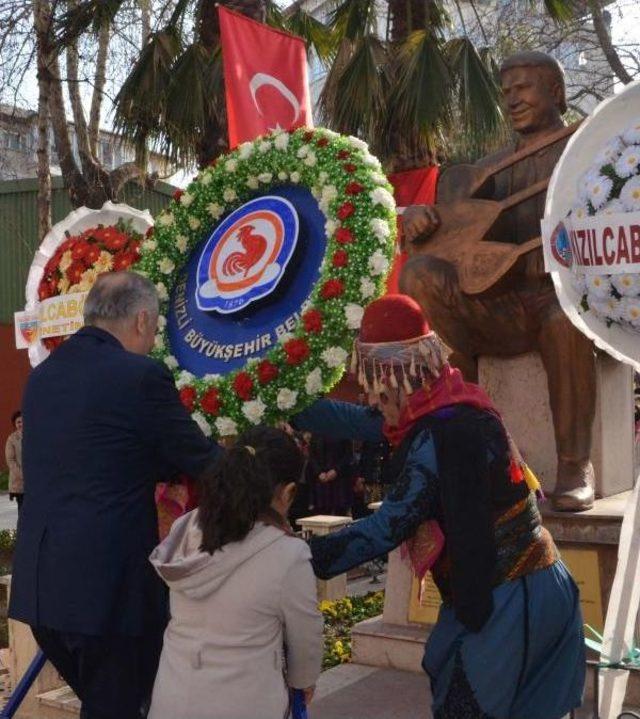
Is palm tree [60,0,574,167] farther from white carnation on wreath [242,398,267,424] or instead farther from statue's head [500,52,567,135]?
white carnation on wreath [242,398,267,424]

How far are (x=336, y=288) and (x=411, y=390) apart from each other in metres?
0.67

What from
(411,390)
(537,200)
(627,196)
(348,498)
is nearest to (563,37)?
(348,498)

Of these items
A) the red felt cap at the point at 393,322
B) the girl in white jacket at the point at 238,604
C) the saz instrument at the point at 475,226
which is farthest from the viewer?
the saz instrument at the point at 475,226

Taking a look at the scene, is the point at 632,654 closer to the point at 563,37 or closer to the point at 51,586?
the point at 51,586

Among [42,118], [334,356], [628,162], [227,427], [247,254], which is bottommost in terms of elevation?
[227,427]

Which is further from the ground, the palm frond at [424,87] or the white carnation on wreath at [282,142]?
the palm frond at [424,87]

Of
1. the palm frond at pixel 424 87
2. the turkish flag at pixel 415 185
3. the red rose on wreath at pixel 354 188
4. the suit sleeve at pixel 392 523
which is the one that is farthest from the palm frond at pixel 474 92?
the suit sleeve at pixel 392 523

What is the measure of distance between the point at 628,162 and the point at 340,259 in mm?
925

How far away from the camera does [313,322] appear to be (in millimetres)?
2979

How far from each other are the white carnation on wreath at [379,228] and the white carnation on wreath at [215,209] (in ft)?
2.48

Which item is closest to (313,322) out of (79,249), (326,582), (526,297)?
(526,297)

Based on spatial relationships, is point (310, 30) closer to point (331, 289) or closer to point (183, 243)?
point (183, 243)

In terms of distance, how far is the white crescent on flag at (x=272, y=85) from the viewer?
8.68 m

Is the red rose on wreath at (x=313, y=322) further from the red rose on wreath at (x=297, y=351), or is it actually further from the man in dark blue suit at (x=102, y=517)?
the man in dark blue suit at (x=102, y=517)
